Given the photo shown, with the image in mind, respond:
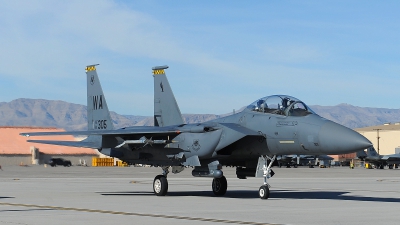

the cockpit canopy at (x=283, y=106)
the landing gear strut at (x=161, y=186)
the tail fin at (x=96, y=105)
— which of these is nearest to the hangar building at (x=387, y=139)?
A: the tail fin at (x=96, y=105)

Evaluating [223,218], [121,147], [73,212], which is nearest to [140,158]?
[121,147]

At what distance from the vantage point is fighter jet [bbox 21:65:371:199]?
63.5 feet

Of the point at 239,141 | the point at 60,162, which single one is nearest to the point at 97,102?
the point at 239,141

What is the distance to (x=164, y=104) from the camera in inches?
1100

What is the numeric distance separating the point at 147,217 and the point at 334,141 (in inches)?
266

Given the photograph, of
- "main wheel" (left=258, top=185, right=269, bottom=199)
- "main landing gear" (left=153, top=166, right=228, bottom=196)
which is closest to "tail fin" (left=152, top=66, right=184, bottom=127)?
"main landing gear" (left=153, top=166, right=228, bottom=196)

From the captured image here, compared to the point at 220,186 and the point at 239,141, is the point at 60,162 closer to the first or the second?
the point at 220,186

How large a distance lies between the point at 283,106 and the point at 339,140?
238 centimetres

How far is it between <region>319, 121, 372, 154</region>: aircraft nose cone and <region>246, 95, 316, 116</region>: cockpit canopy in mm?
1067

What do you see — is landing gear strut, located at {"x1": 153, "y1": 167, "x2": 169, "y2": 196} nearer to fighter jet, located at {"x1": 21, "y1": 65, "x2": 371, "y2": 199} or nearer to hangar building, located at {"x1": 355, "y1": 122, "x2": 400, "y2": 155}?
fighter jet, located at {"x1": 21, "y1": 65, "x2": 371, "y2": 199}

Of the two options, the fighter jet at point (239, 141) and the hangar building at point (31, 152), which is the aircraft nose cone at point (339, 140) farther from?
the hangar building at point (31, 152)

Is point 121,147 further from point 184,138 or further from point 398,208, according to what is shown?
point 398,208

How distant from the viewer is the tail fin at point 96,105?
26.6 meters

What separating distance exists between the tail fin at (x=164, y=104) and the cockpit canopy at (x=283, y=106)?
7.14 meters
